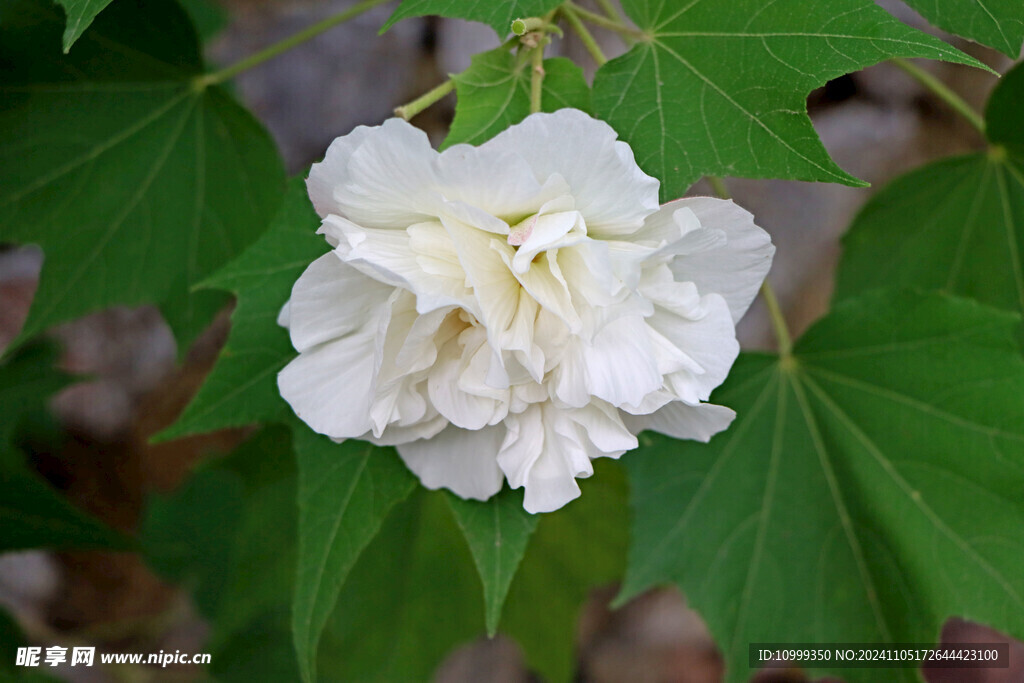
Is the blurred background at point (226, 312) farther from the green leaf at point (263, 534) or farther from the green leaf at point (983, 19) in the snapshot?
the green leaf at point (983, 19)

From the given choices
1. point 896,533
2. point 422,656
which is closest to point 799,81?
point 896,533

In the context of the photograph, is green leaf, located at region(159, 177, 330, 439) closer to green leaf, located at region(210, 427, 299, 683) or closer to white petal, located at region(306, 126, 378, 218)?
white petal, located at region(306, 126, 378, 218)

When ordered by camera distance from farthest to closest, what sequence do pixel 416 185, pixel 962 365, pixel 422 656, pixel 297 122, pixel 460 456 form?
1. pixel 297 122
2. pixel 422 656
3. pixel 962 365
4. pixel 460 456
5. pixel 416 185

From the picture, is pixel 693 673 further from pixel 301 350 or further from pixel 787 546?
pixel 301 350

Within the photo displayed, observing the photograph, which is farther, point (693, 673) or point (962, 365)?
point (693, 673)

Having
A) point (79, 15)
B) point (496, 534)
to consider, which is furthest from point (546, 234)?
point (79, 15)

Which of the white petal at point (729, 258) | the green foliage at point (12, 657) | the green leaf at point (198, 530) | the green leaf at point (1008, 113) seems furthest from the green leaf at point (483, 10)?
the green leaf at point (198, 530)

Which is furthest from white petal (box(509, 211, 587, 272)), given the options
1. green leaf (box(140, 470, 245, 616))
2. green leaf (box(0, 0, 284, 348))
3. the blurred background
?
the blurred background
